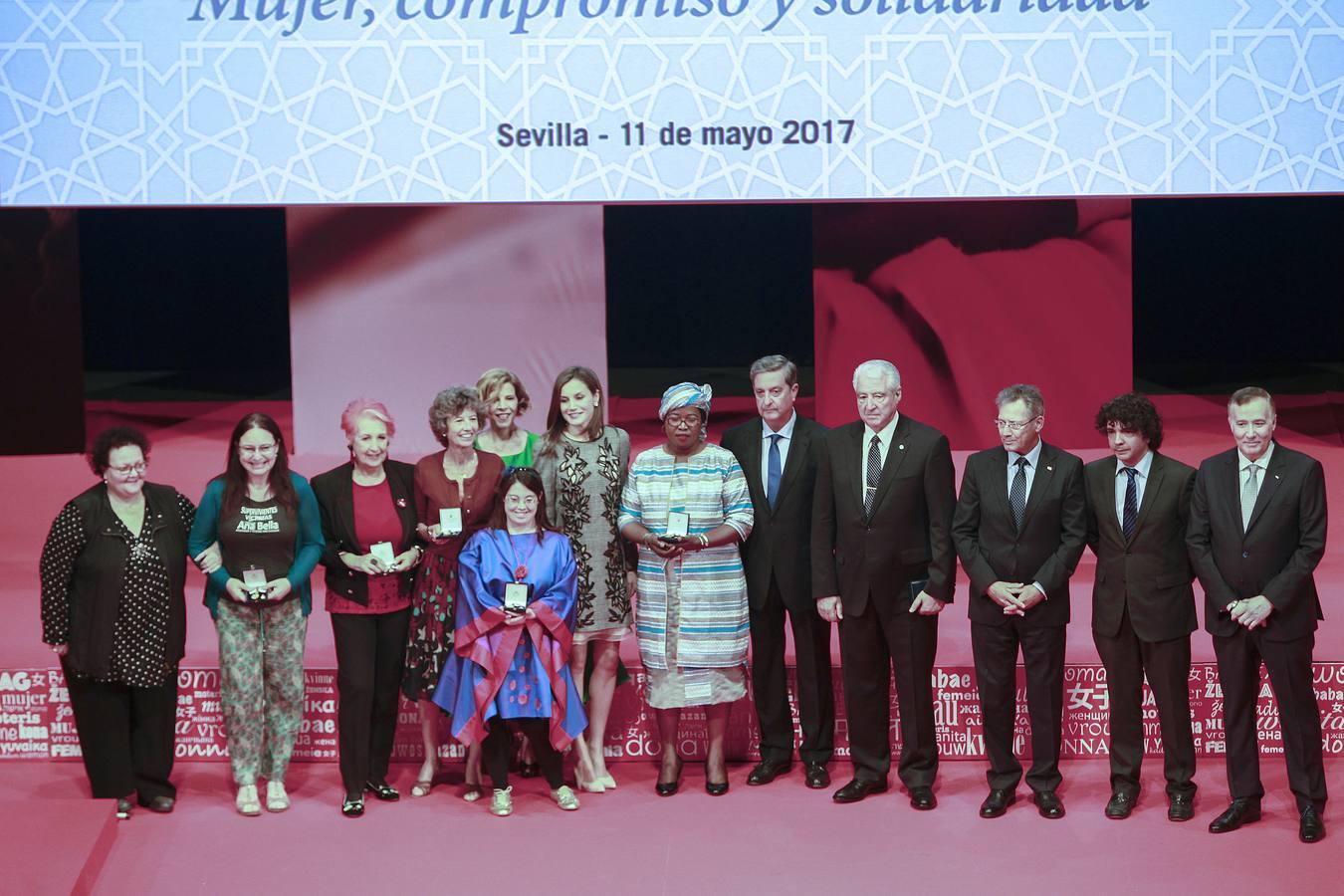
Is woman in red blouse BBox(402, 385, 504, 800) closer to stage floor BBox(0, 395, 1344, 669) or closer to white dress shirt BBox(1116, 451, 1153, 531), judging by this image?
white dress shirt BBox(1116, 451, 1153, 531)

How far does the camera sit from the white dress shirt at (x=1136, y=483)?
4.51 m

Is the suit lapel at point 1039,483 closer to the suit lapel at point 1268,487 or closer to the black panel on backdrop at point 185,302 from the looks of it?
the suit lapel at point 1268,487

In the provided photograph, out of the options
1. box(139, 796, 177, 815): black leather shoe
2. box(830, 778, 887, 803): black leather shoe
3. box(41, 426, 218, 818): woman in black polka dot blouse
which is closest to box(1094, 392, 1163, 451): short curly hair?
box(830, 778, 887, 803): black leather shoe

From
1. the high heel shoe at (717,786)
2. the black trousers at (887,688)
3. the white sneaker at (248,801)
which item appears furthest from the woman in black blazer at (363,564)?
the black trousers at (887,688)

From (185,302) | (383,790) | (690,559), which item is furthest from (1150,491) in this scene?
(185,302)

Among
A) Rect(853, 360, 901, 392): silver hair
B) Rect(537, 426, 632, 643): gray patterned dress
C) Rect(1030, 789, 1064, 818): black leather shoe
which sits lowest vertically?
Rect(1030, 789, 1064, 818): black leather shoe

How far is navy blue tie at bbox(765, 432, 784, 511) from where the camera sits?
4965 mm

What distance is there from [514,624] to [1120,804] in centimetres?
210

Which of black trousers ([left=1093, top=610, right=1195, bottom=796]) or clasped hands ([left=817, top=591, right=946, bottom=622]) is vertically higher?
clasped hands ([left=817, top=591, right=946, bottom=622])

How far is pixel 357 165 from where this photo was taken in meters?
5.42

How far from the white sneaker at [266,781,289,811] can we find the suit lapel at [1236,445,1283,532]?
131 inches

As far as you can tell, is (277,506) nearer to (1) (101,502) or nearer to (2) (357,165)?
(1) (101,502)

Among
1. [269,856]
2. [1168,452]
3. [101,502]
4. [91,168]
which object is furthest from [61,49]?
[1168,452]

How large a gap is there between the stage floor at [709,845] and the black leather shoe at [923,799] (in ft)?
0.12
